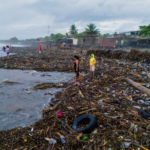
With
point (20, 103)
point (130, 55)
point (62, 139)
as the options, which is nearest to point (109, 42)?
point (130, 55)

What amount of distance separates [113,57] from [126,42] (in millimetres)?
18518

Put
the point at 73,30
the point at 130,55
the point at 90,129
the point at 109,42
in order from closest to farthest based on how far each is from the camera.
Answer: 1. the point at 90,129
2. the point at 130,55
3. the point at 109,42
4. the point at 73,30

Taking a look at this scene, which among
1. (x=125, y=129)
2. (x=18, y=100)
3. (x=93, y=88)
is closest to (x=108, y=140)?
(x=125, y=129)

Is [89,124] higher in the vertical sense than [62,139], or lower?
higher

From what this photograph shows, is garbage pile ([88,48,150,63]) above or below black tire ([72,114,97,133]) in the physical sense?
above

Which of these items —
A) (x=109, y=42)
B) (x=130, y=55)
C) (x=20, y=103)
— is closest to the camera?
(x=20, y=103)

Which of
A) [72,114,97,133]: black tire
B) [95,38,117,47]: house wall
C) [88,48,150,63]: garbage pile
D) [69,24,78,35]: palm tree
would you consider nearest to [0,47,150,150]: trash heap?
[72,114,97,133]: black tire

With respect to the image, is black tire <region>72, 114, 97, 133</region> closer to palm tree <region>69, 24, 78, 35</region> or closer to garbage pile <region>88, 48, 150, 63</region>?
garbage pile <region>88, 48, 150, 63</region>

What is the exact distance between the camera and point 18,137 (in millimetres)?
3170

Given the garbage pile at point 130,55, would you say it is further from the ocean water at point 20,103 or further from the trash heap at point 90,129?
the ocean water at point 20,103

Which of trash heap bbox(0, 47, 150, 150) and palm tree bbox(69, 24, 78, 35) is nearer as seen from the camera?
trash heap bbox(0, 47, 150, 150)

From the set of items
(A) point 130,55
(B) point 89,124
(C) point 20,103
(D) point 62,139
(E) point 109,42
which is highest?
(E) point 109,42

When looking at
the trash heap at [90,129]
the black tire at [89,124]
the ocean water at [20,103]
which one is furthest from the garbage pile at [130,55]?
the black tire at [89,124]

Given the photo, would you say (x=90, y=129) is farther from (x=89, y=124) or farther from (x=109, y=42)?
(x=109, y=42)
